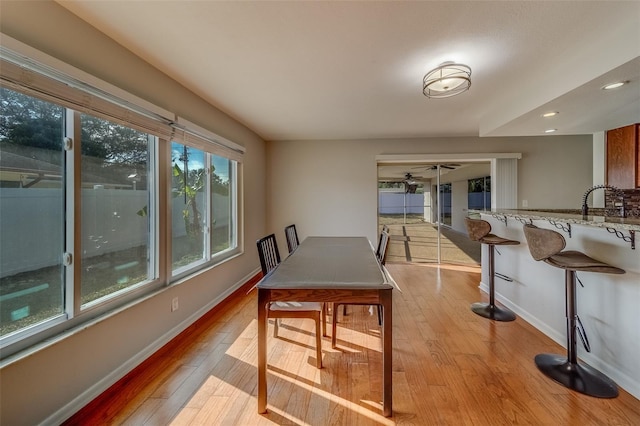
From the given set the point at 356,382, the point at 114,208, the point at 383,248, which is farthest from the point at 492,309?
the point at 114,208

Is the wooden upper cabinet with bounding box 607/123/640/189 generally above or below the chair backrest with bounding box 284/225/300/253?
above

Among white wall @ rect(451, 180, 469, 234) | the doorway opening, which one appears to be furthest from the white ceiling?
white wall @ rect(451, 180, 469, 234)

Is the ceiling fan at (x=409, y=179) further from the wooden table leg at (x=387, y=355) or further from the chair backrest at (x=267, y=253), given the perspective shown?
the wooden table leg at (x=387, y=355)

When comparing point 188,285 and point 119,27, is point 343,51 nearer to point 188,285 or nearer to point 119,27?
point 119,27

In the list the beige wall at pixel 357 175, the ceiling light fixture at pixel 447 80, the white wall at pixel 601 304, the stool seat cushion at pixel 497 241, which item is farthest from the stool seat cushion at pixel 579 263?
the beige wall at pixel 357 175

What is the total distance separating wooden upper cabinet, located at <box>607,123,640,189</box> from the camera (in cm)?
324

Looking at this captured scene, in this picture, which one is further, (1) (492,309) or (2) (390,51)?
(1) (492,309)

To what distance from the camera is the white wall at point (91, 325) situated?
1.29 meters

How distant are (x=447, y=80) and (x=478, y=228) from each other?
5.32 ft

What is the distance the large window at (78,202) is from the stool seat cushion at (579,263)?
3106mm

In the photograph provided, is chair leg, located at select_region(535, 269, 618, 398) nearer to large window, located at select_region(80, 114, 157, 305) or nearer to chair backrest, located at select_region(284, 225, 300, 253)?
chair backrest, located at select_region(284, 225, 300, 253)

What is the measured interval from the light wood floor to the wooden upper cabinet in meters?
2.50

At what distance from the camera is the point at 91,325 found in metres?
1.61

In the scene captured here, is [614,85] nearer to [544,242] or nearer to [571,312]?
[544,242]
